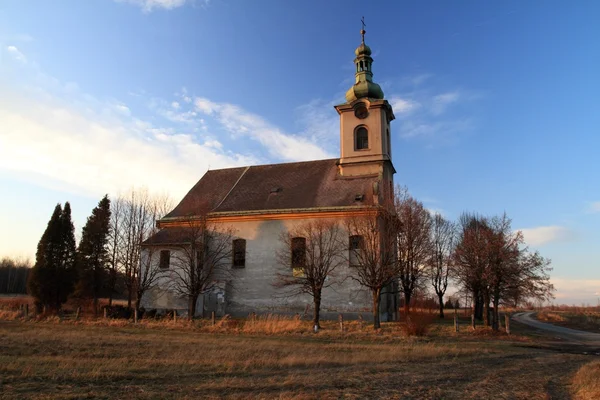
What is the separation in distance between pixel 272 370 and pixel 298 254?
55.4 feet

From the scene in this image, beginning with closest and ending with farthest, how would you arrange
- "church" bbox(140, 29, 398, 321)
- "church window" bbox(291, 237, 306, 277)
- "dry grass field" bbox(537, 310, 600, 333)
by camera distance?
"church window" bbox(291, 237, 306, 277) → "church" bbox(140, 29, 398, 321) → "dry grass field" bbox(537, 310, 600, 333)

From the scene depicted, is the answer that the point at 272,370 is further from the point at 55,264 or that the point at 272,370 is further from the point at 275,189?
the point at 55,264

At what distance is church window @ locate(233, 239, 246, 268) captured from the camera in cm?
2908

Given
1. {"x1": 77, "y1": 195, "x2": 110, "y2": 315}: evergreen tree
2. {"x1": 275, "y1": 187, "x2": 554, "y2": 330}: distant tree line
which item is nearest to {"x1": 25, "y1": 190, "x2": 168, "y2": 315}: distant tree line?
{"x1": 77, "y1": 195, "x2": 110, "y2": 315}: evergreen tree

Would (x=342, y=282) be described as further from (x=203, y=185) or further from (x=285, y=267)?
(x=203, y=185)

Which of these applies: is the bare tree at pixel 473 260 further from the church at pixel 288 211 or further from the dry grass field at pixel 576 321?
the dry grass field at pixel 576 321

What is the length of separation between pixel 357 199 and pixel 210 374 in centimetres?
1909

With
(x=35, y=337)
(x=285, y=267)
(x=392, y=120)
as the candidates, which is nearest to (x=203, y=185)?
(x=285, y=267)

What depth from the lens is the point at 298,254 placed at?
26.9 m

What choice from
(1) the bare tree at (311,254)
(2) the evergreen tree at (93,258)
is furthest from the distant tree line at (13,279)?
(1) the bare tree at (311,254)

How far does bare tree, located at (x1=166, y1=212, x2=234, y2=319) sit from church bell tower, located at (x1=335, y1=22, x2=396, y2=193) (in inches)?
370

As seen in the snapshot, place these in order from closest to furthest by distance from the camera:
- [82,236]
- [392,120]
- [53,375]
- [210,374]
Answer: [53,375] < [210,374] < [392,120] < [82,236]

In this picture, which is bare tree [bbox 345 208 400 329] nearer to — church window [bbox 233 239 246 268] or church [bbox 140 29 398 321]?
church [bbox 140 29 398 321]

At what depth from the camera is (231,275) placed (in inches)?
1133
